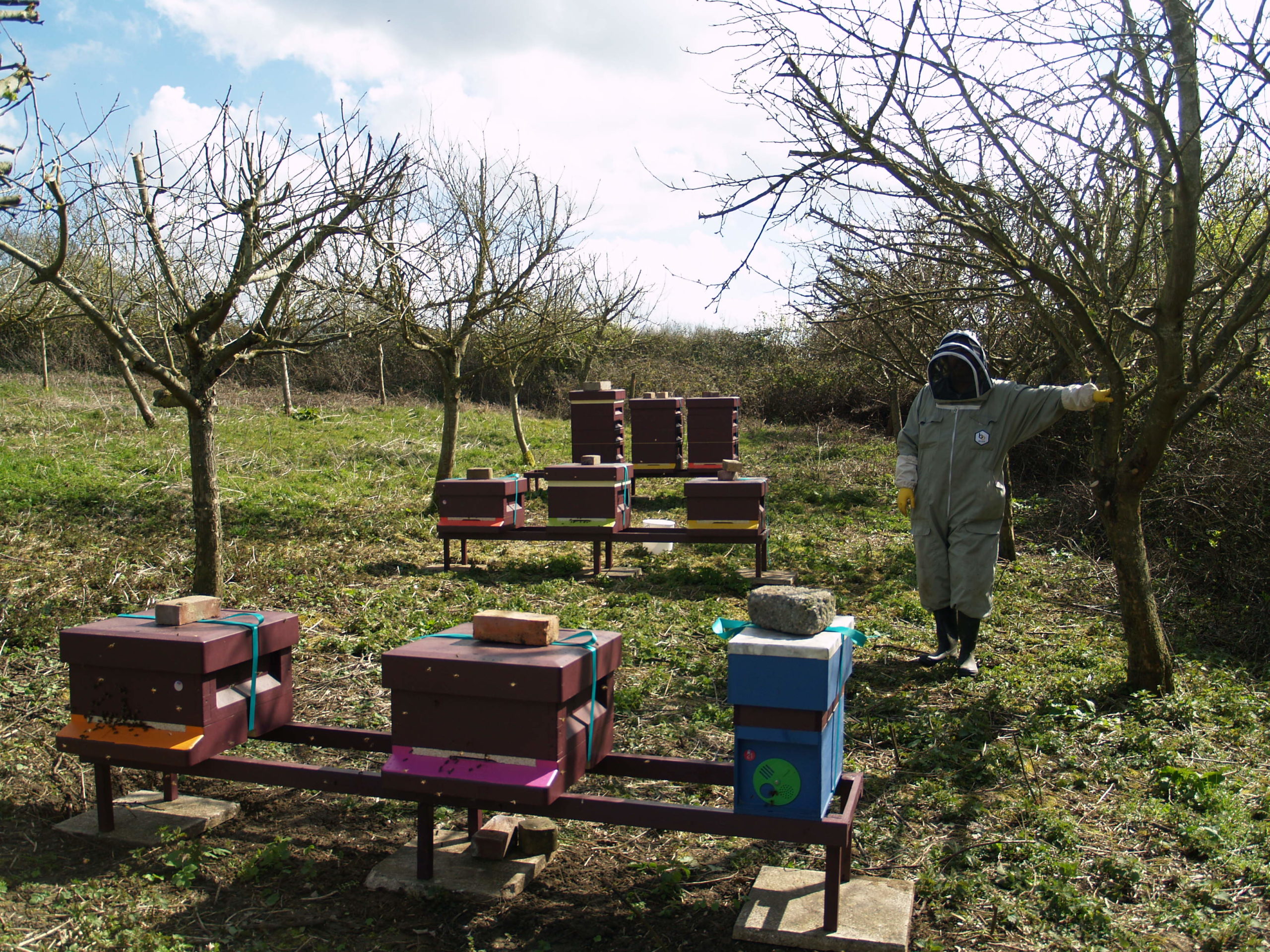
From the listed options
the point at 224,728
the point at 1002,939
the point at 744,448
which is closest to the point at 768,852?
the point at 1002,939

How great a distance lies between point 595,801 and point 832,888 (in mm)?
685

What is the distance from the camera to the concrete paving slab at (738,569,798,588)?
672 centimetres

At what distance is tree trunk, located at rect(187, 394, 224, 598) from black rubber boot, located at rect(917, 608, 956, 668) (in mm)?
3970

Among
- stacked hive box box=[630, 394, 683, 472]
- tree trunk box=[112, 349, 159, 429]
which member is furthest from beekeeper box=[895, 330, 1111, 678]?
tree trunk box=[112, 349, 159, 429]

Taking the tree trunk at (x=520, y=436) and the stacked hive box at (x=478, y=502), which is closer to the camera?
the stacked hive box at (x=478, y=502)

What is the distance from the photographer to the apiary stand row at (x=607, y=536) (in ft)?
22.4

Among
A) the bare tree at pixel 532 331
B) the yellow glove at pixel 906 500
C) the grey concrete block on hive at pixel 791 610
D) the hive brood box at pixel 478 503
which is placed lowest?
the hive brood box at pixel 478 503

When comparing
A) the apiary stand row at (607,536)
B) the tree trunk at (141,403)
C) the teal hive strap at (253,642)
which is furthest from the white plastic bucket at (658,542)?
the tree trunk at (141,403)

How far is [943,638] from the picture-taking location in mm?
4840

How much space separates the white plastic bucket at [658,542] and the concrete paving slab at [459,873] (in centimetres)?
436

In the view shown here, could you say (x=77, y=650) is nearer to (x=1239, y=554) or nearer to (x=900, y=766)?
(x=900, y=766)

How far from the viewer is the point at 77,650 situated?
9.71 ft

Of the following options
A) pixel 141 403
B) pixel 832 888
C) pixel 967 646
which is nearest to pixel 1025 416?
pixel 967 646

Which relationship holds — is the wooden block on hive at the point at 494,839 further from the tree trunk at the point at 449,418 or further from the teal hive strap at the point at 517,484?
the tree trunk at the point at 449,418
